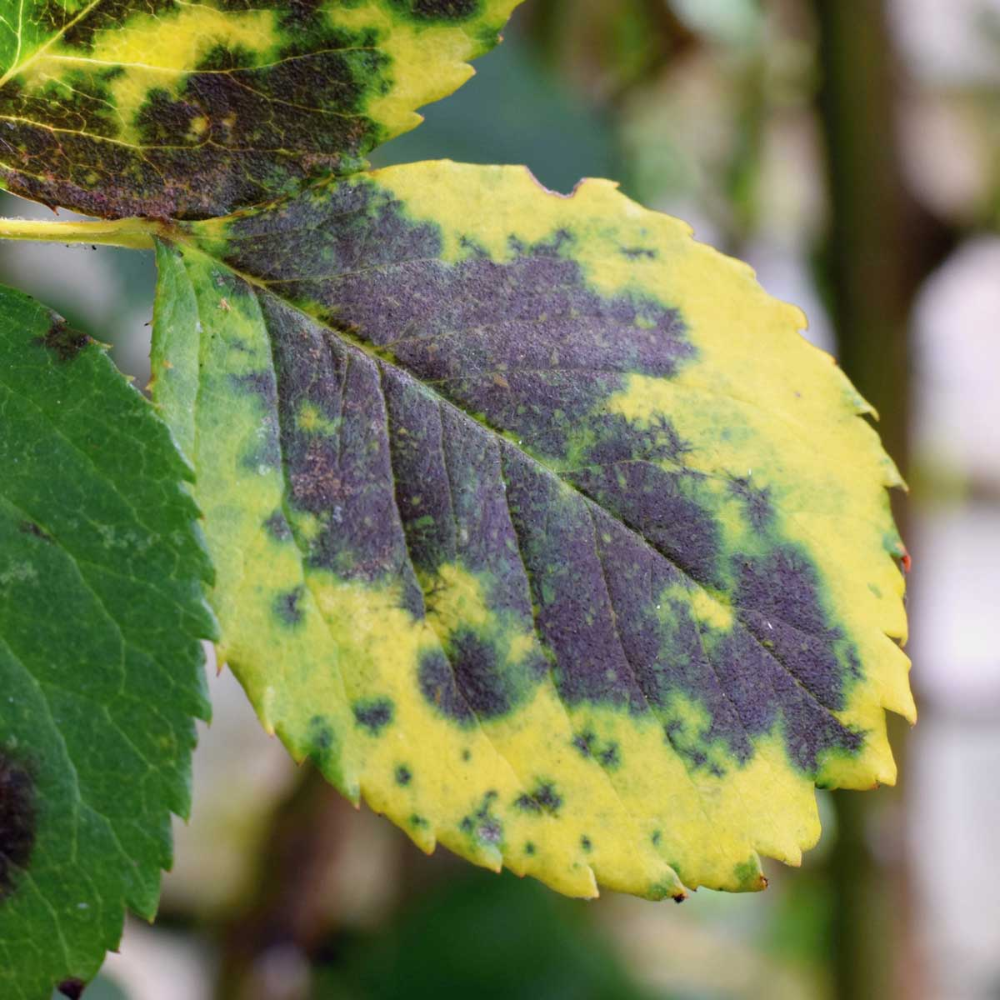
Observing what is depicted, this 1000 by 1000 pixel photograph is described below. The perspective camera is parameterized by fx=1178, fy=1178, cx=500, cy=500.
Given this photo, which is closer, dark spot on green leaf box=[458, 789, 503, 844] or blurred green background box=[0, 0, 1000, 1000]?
dark spot on green leaf box=[458, 789, 503, 844]

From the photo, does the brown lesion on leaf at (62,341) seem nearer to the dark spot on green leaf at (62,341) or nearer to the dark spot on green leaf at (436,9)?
the dark spot on green leaf at (62,341)

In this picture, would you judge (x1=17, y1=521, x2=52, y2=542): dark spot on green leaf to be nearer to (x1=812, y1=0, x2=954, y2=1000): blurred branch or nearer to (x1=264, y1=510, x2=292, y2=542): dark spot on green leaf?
(x1=264, y1=510, x2=292, y2=542): dark spot on green leaf

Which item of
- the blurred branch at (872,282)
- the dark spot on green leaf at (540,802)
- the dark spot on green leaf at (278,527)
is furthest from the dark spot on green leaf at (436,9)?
the blurred branch at (872,282)

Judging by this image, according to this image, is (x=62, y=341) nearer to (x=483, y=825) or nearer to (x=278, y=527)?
(x=278, y=527)

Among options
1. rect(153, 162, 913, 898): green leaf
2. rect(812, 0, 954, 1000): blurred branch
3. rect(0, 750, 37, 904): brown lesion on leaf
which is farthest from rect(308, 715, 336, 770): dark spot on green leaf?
rect(812, 0, 954, 1000): blurred branch

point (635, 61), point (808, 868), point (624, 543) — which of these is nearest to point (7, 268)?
point (635, 61)

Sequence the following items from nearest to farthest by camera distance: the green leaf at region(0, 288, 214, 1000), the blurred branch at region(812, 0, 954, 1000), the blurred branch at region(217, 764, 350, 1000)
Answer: the green leaf at region(0, 288, 214, 1000), the blurred branch at region(812, 0, 954, 1000), the blurred branch at region(217, 764, 350, 1000)

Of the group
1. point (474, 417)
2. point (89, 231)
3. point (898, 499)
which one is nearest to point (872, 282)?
point (898, 499)
